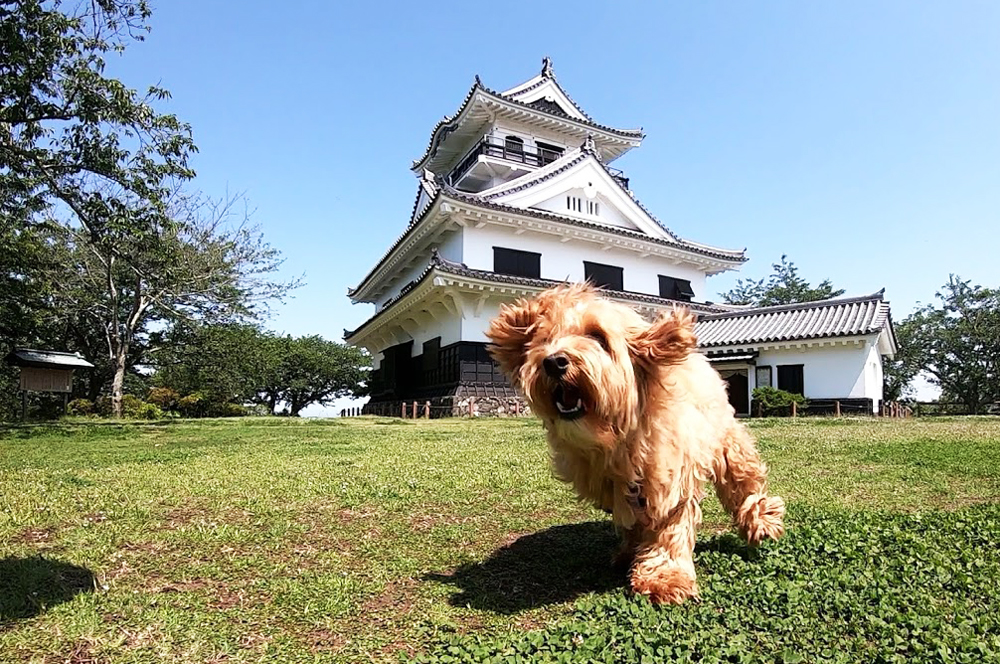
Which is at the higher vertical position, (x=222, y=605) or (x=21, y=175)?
(x=21, y=175)

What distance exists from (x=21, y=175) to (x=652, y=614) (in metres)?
14.5


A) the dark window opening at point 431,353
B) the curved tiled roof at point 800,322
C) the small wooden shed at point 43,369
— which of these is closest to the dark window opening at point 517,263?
the dark window opening at point 431,353

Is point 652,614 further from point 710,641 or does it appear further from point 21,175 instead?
point 21,175

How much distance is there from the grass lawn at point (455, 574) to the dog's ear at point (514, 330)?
1.09 meters

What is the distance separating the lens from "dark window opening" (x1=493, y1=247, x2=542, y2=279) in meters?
23.1

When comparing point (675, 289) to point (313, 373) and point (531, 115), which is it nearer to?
point (531, 115)

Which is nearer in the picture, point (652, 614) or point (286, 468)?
point (652, 614)

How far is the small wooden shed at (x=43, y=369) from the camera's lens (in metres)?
20.6

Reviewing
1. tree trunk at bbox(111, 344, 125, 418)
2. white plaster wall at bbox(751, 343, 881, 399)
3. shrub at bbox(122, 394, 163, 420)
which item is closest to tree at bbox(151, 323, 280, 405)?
shrub at bbox(122, 394, 163, 420)

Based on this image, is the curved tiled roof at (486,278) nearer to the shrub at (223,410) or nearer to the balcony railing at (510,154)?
the balcony railing at (510,154)

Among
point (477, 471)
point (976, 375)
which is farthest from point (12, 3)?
point (976, 375)

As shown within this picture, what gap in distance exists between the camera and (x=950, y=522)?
143 inches

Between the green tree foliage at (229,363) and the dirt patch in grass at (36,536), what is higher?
the green tree foliage at (229,363)

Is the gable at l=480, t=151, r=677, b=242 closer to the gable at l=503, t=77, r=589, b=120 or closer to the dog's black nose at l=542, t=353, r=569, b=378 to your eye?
the gable at l=503, t=77, r=589, b=120
